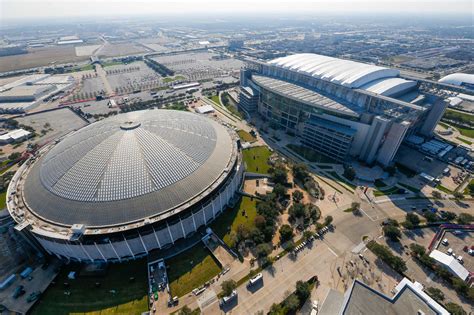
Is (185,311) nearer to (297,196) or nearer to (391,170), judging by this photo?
(297,196)

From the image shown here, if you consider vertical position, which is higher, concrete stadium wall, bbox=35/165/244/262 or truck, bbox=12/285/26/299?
concrete stadium wall, bbox=35/165/244/262

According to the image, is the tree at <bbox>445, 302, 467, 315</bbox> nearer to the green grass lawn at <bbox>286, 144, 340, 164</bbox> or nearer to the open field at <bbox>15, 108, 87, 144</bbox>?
the green grass lawn at <bbox>286, 144, 340, 164</bbox>

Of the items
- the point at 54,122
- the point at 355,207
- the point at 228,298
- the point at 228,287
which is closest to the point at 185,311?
the point at 228,298

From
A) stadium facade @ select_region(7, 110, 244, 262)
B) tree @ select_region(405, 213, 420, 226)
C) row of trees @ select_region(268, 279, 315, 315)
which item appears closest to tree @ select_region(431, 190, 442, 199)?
tree @ select_region(405, 213, 420, 226)

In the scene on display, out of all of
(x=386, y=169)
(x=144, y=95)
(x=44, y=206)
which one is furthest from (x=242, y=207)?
(x=144, y=95)

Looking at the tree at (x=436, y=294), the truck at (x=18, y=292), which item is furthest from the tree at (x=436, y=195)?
the truck at (x=18, y=292)

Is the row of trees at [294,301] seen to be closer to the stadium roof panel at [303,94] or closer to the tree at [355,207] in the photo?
the tree at [355,207]
